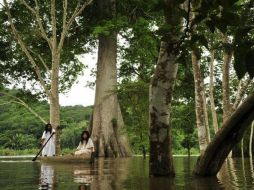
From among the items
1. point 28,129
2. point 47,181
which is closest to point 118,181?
point 47,181

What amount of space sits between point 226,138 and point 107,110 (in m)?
21.7

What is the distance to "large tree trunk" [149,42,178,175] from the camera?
28.3ft

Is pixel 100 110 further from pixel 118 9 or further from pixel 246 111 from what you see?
pixel 246 111

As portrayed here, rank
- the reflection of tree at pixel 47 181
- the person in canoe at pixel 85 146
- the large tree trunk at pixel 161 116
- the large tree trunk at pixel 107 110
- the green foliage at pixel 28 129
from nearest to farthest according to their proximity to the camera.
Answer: the reflection of tree at pixel 47 181, the large tree trunk at pixel 161 116, the person in canoe at pixel 85 146, the large tree trunk at pixel 107 110, the green foliage at pixel 28 129

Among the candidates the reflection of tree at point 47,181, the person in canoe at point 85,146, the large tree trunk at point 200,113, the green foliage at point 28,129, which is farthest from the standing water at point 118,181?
the green foliage at point 28,129

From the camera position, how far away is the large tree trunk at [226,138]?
7.29 m

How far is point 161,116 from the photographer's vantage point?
8.66 m

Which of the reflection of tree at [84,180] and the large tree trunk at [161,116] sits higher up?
the large tree trunk at [161,116]

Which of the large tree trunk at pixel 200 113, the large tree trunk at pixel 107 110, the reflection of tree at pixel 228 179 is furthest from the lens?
the large tree trunk at pixel 107 110

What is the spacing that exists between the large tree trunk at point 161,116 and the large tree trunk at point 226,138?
0.65m

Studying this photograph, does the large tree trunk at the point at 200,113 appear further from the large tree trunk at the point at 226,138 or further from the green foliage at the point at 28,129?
the green foliage at the point at 28,129

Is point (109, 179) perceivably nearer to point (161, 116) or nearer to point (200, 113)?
point (161, 116)

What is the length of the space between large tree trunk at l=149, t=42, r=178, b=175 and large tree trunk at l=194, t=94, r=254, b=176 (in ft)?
2.12

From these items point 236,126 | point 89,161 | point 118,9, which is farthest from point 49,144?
point 236,126
